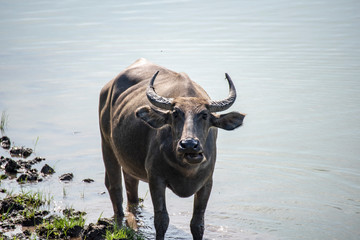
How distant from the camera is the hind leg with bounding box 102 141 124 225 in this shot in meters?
7.91

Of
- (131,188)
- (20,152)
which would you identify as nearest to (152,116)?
(131,188)

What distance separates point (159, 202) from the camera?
639 centimetres

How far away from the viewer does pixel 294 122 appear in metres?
12.0

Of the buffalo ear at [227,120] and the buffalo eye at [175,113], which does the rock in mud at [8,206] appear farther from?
the buffalo ear at [227,120]

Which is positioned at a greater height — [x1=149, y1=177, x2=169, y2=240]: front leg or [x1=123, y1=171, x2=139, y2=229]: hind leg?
[x1=149, y1=177, x2=169, y2=240]: front leg

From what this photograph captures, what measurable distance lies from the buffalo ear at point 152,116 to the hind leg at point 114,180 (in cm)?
194

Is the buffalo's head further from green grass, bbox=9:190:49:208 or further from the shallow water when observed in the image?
green grass, bbox=9:190:49:208

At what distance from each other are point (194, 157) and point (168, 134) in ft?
2.42

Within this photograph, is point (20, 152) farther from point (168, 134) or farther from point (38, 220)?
point (168, 134)

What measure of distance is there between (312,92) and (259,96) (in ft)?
3.93

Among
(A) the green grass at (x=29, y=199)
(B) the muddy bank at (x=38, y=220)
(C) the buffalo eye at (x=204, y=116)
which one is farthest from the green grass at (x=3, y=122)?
(C) the buffalo eye at (x=204, y=116)

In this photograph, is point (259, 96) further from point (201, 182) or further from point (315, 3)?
point (315, 3)

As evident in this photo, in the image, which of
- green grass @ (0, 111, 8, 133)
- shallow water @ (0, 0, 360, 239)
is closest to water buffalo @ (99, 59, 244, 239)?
shallow water @ (0, 0, 360, 239)

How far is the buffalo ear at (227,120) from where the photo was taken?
6.08 metres
